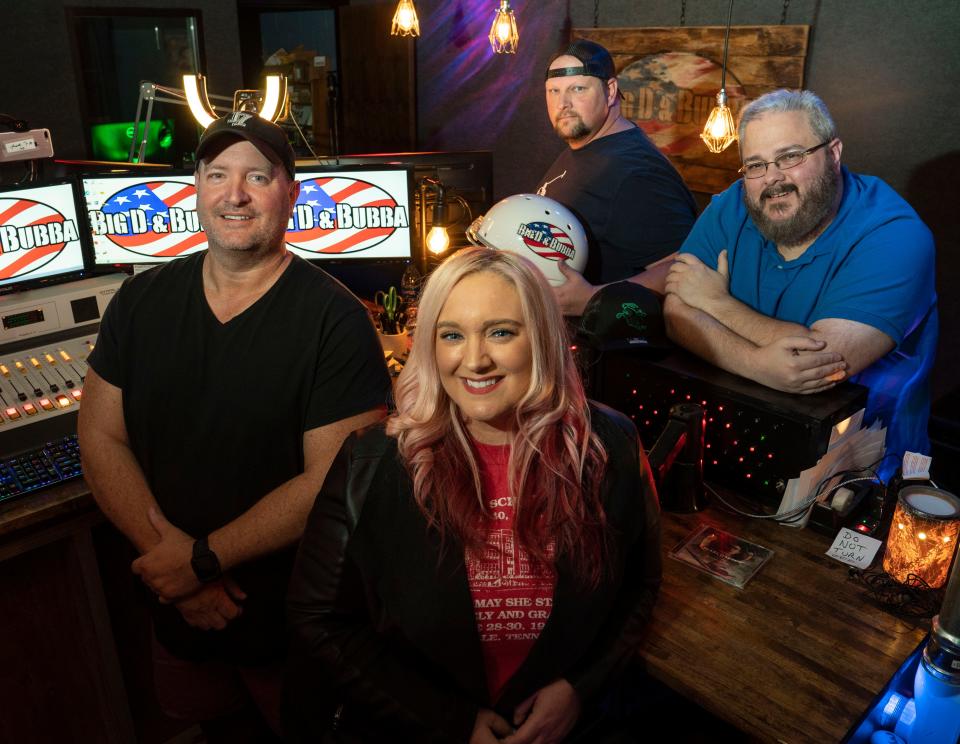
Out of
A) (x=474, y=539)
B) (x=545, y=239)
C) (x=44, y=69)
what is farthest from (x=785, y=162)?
(x=44, y=69)

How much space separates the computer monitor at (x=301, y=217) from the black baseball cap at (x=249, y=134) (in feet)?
2.88

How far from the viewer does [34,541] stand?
1932 millimetres

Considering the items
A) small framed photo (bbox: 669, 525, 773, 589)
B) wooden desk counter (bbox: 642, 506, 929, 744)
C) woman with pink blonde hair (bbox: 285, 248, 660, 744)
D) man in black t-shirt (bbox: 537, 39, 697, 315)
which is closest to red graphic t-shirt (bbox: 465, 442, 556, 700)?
woman with pink blonde hair (bbox: 285, 248, 660, 744)

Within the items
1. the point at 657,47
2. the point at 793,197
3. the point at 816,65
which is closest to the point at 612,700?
the point at 793,197

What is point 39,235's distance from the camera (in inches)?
93.9

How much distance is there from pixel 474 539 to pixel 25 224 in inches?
71.3

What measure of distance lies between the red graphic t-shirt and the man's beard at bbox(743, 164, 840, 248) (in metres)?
1.10

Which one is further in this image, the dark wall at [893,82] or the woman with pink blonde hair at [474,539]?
the dark wall at [893,82]

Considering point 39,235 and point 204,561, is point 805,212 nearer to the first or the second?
point 204,561

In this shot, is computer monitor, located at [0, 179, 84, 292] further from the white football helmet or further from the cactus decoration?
the white football helmet

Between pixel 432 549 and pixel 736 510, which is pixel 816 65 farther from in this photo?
pixel 432 549

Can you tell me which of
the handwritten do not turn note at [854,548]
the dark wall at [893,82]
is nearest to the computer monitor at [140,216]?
the handwritten do not turn note at [854,548]

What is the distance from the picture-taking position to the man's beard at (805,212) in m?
1.96

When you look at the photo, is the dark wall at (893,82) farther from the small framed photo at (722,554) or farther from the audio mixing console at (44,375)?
the audio mixing console at (44,375)
